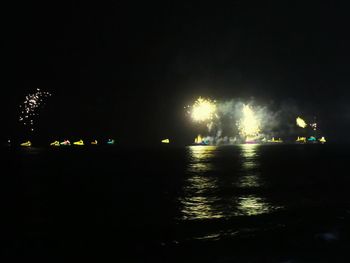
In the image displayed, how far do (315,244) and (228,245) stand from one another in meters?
4.60

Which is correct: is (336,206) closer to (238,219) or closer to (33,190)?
(238,219)

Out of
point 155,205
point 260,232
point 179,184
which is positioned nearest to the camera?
point 260,232

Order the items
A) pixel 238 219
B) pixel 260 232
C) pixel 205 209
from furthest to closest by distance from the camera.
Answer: pixel 205 209
pixel 238 219
pixel 260 232

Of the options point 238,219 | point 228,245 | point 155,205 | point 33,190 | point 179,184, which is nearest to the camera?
point 228,245

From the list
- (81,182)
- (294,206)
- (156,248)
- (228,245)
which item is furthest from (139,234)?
(81,182)

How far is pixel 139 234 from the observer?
65.2 ft

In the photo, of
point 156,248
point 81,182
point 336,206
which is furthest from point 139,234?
point 81,182

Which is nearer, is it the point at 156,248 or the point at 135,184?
the point at 156,248

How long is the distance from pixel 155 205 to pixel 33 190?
17776 millimetres

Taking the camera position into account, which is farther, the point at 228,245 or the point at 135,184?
the point at 135,184

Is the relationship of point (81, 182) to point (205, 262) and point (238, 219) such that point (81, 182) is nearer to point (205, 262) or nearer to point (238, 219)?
point (238, 219)

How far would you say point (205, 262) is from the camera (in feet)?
48.3

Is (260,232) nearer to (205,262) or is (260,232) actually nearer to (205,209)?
(205,262)

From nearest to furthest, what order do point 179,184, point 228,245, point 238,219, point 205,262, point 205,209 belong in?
1. point 205,262
2. point 228,245
3. point 238,219
4. point 205,209
5. point 179,184
